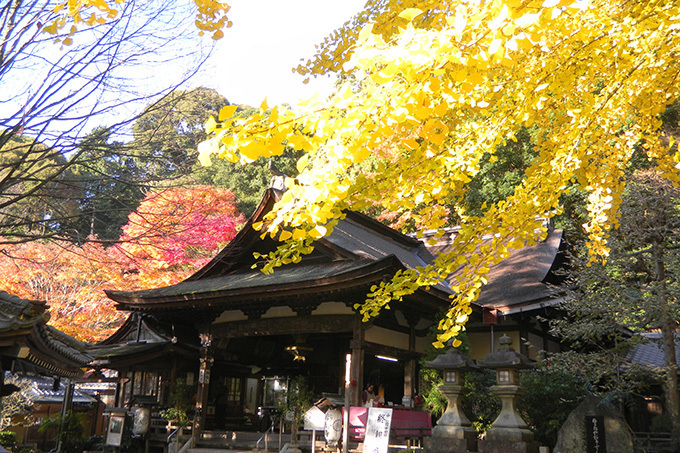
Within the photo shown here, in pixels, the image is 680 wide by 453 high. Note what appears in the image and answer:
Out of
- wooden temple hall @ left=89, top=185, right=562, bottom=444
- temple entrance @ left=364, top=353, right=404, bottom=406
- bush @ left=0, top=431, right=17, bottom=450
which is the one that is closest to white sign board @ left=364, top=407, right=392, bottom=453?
wooden temple hall @ left=89, top=185, right=562, bottom=444

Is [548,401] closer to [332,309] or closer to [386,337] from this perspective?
[386,337]

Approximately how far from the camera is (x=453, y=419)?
25.4 feet

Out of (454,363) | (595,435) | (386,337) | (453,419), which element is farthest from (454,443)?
(386,337)

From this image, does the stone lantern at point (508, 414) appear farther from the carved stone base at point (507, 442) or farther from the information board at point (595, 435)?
the information board at point (595, 435)

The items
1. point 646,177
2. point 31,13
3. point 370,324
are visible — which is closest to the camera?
point 31,13

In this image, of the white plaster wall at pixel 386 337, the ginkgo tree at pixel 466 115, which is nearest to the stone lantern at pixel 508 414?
the white plaster wall at pixel 386 337

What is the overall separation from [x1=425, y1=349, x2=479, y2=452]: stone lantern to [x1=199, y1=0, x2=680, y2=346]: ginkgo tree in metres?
3.46

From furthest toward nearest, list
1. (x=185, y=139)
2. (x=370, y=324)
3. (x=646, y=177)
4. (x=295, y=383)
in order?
(x=646, y=177) → (x=295, y=383) → (x=370, y=324) → (x=185, y=139)

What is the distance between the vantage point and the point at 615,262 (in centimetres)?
1010

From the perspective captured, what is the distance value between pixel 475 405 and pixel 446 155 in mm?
7267

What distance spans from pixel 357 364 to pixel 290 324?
1959 mm

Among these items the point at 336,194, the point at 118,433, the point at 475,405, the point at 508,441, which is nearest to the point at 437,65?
the point at 336,194

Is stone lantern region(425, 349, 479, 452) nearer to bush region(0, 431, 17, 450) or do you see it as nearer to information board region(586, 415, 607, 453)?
information board region(586, 415, 607, 453)

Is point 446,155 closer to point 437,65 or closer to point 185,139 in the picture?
point 437,65
